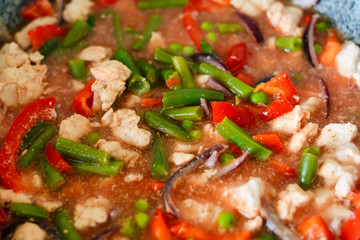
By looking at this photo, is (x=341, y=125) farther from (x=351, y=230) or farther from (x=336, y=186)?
(x=351, y=230)

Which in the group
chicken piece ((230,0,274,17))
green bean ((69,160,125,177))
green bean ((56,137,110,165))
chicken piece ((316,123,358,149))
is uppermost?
chicken piece ((230,0,274,17))

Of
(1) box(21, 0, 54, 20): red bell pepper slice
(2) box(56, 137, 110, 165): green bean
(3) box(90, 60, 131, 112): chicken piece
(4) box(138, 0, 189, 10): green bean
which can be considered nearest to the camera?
(2) box(56, 137, 110, 165): green bean

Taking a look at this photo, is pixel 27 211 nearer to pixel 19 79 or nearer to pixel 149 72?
pixel 19 79

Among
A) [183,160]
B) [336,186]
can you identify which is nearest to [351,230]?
[336,186]

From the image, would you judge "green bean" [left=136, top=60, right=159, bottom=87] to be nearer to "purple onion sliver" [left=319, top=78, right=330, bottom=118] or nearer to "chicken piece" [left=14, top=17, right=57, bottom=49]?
"chicken piece" [left=14, top=17, right=57, bottom=49]

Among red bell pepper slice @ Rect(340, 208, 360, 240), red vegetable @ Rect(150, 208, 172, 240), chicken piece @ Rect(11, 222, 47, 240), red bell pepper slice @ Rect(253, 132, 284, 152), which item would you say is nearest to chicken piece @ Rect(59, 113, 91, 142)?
chicken piece @ Rect(11, 222, 47, 240)

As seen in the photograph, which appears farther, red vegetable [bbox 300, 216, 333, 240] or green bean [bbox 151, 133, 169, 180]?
green bean [bbox 151, 133, 169, 180]
